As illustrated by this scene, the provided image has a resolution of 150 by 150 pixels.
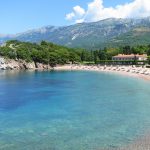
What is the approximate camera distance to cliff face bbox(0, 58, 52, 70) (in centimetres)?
15462

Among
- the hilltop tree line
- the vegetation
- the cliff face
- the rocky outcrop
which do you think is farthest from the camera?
the hilltop tree line

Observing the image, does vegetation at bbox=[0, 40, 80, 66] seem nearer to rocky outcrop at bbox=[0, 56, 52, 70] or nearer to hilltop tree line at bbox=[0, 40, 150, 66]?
hilltop tree line at bbox=[0, 40, 150, 66]

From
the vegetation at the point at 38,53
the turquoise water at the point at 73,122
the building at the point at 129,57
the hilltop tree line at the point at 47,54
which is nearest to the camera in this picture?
the turquoise water at the point at 73,122

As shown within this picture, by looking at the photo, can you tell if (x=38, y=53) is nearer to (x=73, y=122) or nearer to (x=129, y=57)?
(x=129, y=57)

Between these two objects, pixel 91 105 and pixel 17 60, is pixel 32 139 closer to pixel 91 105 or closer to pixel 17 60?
pixel 91 105

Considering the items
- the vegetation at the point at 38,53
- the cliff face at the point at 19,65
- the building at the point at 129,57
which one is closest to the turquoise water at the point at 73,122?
the cliff face at the point at 19,65

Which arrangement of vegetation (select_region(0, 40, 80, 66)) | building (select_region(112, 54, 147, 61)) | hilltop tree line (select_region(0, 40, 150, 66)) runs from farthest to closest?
building (select_region(112, 54, 147, 61)) < hilltop tree line (select_region(0, 40, 150, 66)) < vegetation (select_region(0, 40, 80, 66))

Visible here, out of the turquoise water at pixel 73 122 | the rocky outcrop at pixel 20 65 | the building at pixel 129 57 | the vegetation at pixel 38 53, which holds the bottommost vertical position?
the turquoise water at pixel 73 122

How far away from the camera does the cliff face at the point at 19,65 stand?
155 meters

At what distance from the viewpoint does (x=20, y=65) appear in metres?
157

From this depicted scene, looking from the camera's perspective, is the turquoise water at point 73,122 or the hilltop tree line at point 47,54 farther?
the hilltop tree line at point 47,54

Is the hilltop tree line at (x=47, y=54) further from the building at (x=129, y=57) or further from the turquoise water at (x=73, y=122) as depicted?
the turquoise water at (x=73, y=122)

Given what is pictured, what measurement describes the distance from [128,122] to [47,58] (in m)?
125

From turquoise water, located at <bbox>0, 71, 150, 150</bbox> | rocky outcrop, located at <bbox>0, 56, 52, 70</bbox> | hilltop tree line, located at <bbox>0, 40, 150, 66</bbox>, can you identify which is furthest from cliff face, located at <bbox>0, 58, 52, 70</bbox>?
turquoise water, located at <bbox>0, 71, 150, 150</bbox>
